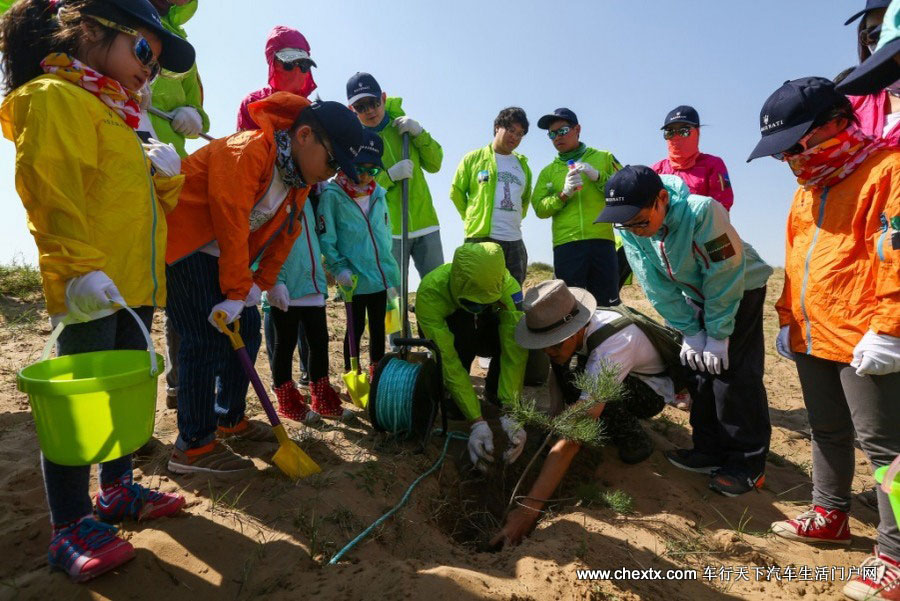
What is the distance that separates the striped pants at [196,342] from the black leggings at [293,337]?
0.74 meters

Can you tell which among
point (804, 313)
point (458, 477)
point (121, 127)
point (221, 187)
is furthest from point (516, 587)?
point (121, 127)

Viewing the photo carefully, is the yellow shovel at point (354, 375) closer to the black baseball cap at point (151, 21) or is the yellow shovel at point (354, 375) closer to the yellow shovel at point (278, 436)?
the yellow shovel at point (278, 436)

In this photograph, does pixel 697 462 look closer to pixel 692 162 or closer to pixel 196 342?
pixel 692 162

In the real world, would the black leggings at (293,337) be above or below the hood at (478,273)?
below

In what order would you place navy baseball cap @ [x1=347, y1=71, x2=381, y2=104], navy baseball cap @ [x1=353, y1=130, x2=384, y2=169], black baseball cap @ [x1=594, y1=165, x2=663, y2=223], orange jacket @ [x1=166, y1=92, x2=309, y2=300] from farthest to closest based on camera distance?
navy baseball cap @ [x1=347, y1=71, x2=381, y2=104] < navy baseball cap @ [x1=353, y1=130, x2=384, y2=169] < black baseball cap @ [x1=594, y1=165, x2=663, y2=223] < orange jacket @ [x1=166, y1=92, x2=309, y2=300]

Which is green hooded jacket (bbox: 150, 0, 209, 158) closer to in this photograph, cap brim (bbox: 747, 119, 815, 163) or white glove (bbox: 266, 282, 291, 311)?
white glove (bbox: 266, 282, 291, 311)

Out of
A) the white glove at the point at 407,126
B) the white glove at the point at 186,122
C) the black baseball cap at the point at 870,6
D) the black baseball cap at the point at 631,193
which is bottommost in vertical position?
the black baseball cap at the point at 631,193

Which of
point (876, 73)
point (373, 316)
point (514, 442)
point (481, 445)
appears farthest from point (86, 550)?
point (876, 73)

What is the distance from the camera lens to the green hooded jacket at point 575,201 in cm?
489

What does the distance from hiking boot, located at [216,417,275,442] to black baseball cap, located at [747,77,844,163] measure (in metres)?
3.07

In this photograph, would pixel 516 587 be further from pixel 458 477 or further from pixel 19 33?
pixel 19 33

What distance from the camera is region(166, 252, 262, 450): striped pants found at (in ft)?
8.51

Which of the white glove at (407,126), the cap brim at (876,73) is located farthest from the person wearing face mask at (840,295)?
the white glove at (407,126)

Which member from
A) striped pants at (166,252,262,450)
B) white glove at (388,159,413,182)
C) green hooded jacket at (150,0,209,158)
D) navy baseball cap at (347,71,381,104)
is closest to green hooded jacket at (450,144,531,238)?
white glove at (388,159,413,182)
